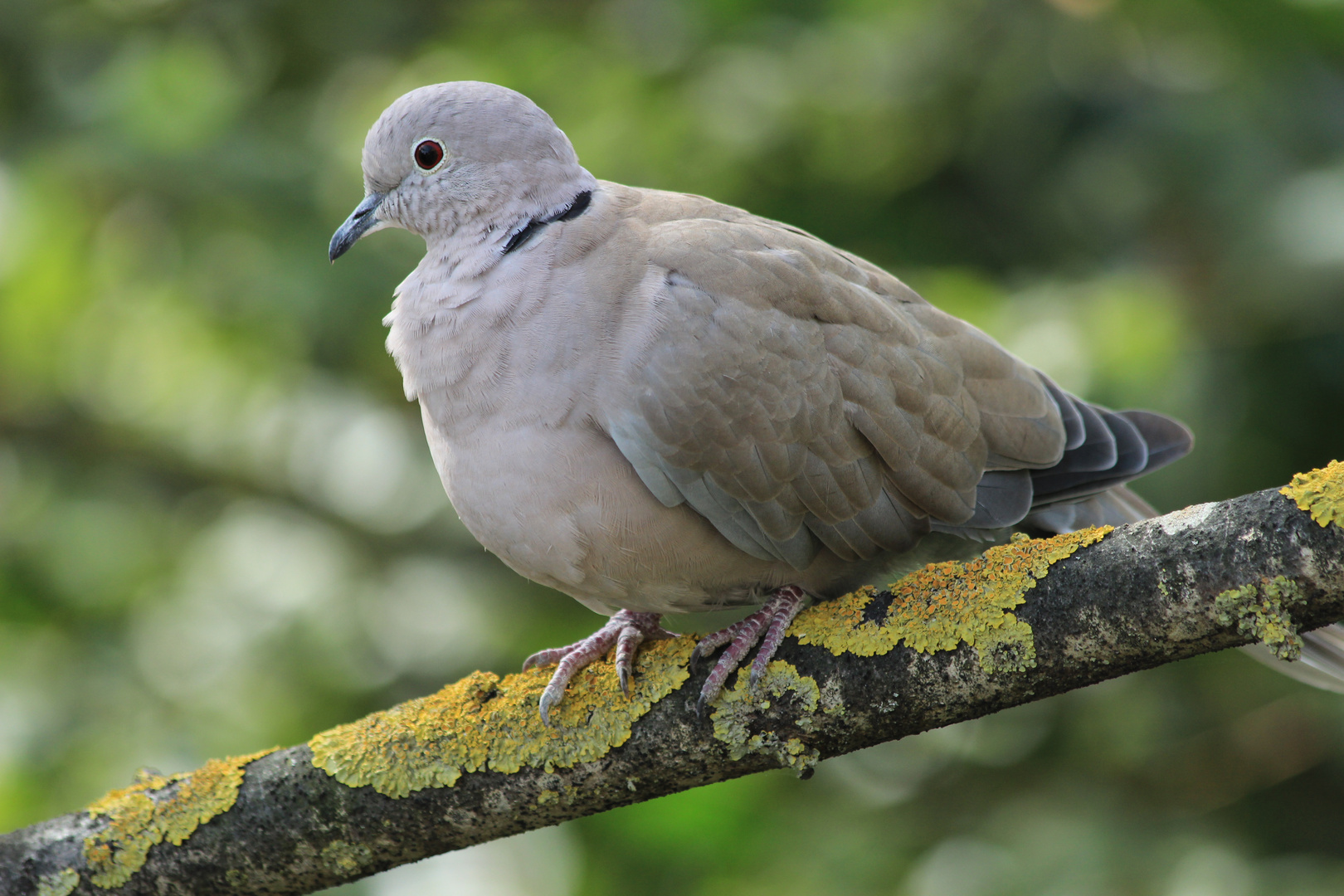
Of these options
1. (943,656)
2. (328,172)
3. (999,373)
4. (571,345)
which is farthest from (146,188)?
(943,656)

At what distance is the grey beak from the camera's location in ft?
9.21

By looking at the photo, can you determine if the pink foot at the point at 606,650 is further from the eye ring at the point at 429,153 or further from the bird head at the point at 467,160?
the eye ring at the point at 429,153

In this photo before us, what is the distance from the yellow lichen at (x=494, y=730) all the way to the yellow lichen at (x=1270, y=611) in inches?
39.2

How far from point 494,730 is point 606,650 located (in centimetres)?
37

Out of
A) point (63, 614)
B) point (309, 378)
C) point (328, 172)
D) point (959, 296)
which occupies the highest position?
point (328, 172)

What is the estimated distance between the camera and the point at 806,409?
2428mm

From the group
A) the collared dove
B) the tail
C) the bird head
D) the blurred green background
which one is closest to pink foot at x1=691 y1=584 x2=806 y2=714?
the collared dove

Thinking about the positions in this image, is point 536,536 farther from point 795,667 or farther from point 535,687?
point 795,667

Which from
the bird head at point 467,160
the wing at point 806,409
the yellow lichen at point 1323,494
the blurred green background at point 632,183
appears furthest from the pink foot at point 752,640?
the blurred green background at point 632,183

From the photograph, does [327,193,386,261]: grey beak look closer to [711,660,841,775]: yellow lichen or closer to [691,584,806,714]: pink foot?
[691,584,806,714]: pink foot

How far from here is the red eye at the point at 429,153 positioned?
274cm

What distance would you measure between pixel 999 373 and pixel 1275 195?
6.04 feet

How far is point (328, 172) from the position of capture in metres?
4.64

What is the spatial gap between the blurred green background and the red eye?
1.73 meters
